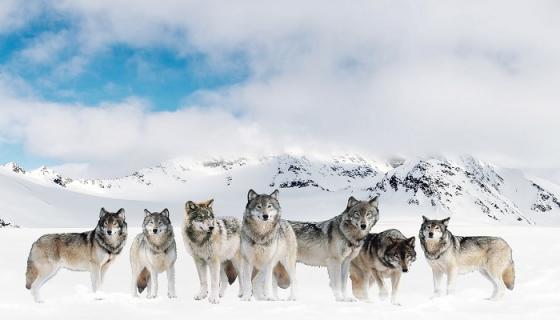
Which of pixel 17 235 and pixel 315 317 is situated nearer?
pixel 315 317

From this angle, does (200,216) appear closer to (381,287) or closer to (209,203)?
(209,203)

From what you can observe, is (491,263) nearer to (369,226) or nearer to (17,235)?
(369,226)

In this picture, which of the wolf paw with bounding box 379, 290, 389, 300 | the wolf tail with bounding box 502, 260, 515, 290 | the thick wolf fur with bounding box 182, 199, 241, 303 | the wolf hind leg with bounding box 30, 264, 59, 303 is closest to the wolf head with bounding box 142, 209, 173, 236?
the thick wolf fur with bounding box 182, 199, 241, 303

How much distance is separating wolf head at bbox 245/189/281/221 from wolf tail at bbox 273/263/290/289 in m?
1.34

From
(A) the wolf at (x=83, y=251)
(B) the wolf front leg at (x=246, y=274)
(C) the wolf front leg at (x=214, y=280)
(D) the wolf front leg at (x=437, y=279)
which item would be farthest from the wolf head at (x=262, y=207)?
(D) the wolf front leg at (x=437, y=279)

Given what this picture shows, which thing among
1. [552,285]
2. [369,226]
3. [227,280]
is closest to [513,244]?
[552,285]

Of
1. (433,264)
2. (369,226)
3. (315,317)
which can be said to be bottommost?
(315,317)

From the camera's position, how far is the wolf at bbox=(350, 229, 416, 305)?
1009 centimetres

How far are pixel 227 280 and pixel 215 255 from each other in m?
1.05

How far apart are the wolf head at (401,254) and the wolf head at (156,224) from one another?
12.9ft

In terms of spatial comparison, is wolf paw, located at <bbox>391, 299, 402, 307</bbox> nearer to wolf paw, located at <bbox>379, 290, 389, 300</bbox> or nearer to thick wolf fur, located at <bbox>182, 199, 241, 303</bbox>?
wolf paw, located at <bbox>379, 290, 389, 300</bbox>

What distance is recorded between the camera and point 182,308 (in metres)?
8.74

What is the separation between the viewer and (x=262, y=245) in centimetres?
980

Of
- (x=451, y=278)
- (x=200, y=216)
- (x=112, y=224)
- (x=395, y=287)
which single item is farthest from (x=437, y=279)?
(x=112, y=224)
